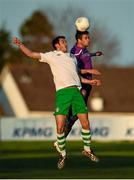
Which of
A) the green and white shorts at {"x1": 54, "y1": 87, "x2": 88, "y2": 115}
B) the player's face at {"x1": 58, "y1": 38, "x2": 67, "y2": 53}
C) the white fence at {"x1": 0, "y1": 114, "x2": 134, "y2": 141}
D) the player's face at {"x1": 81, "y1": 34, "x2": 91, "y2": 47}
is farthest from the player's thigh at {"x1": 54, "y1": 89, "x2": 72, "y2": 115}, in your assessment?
the white fence at {"x1": 0, "y1": 114, "x2": 134, "y2": 141}

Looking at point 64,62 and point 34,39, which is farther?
point 34,39

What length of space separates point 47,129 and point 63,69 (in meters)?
33.0

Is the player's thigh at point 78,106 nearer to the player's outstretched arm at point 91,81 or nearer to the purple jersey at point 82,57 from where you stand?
the player's outstretched arm at point 91,81

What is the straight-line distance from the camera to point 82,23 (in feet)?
50.2

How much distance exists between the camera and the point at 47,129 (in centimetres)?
4806

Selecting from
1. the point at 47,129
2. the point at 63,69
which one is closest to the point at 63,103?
the point at 63,69

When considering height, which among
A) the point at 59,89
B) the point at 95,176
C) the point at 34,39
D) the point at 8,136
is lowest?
the point at 34,39

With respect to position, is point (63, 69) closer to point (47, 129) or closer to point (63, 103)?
point (63, 103)

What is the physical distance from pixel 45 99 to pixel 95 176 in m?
61.1

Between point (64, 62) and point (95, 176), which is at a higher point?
point (64, 62)

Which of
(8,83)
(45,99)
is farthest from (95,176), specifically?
(8,83)

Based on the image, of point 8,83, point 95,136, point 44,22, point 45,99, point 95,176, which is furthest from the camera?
point 44,22

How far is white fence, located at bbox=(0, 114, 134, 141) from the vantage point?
47906 mm

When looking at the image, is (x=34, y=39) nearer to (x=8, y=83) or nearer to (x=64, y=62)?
(x=8, y=83)
